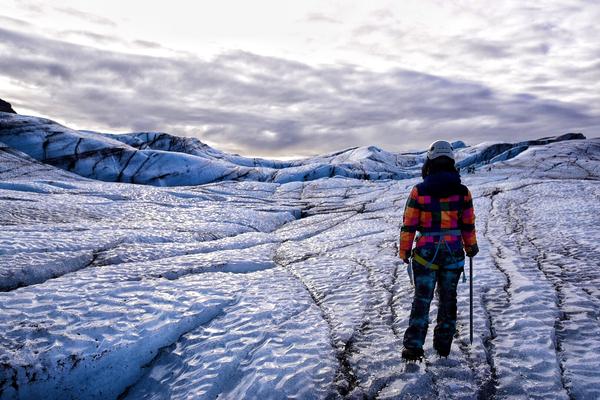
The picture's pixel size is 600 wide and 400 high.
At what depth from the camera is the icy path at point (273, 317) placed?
421cm

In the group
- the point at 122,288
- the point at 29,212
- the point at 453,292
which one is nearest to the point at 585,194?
the point at 453,292

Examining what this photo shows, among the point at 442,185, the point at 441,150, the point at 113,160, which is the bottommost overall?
the point at 442,185

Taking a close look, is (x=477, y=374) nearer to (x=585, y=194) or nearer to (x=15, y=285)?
(x=15, y=285)

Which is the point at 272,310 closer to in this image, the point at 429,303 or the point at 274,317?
the point at 274,317

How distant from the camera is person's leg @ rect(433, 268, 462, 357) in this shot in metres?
4.30

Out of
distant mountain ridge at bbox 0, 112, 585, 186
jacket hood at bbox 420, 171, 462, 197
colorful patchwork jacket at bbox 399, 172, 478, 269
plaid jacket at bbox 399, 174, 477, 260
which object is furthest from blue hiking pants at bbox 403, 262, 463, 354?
distant mountain ridge at bbox 0, 112, 585, 186

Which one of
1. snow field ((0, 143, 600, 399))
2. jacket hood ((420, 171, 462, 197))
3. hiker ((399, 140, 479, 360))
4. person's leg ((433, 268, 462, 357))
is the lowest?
snow field ((0, 143, 600, 399))

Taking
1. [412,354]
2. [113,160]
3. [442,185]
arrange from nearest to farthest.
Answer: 1. [442,185]
2. [412,354]
3. [113,160]

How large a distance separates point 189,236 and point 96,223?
3.31 metres

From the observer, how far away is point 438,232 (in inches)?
167

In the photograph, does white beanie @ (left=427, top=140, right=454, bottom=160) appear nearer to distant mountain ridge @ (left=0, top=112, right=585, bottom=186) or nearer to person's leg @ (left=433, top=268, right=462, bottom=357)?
person's leg @ (left=433, top=268, right=462, bottom=357)

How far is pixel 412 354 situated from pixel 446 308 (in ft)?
2.19

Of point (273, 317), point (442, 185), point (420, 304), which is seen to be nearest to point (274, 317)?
point (273, 317)

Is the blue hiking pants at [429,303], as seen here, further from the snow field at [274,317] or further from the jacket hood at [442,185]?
the jacket hood at [442,185]
